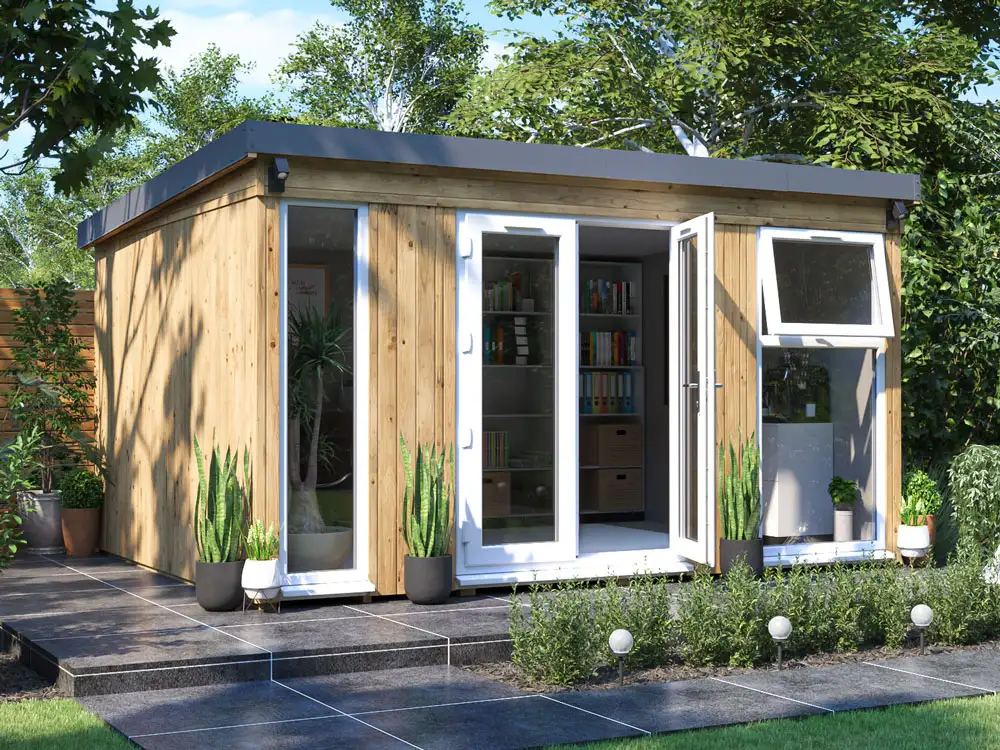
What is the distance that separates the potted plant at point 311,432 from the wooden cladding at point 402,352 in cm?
23

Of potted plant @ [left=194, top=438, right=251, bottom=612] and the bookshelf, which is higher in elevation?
the bookshelf

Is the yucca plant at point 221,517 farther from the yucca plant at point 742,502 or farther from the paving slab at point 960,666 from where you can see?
the paving slab at point 960,666

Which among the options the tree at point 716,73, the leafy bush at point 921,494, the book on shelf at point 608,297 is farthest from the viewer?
the tree at point 716,73

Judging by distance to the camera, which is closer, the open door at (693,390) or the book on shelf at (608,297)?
the open door at (693,390)

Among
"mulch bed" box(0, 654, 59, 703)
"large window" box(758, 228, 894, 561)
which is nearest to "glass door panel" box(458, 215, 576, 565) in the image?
A: "large window" box(758, 228, 894, 561)

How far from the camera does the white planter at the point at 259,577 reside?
658cm

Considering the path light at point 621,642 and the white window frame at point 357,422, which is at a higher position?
the white window frame at point 357,422

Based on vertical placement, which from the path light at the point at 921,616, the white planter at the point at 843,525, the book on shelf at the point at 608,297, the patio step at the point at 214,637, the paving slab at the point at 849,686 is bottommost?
the paving slab at the point at 849,686

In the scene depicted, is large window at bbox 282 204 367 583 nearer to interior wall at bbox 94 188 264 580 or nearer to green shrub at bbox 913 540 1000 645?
interior wall at bbox 94 188 264 580

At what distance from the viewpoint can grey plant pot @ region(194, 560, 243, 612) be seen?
6645mm

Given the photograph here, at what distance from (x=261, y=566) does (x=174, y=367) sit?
2.05 m

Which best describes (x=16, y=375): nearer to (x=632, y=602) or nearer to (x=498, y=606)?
(x=498, y=606)

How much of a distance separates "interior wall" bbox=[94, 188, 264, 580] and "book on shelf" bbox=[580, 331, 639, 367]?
13.1 feet

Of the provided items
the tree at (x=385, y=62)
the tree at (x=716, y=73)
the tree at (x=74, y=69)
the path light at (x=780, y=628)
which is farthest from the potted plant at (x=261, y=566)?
the tree at (x=385, y=62)
